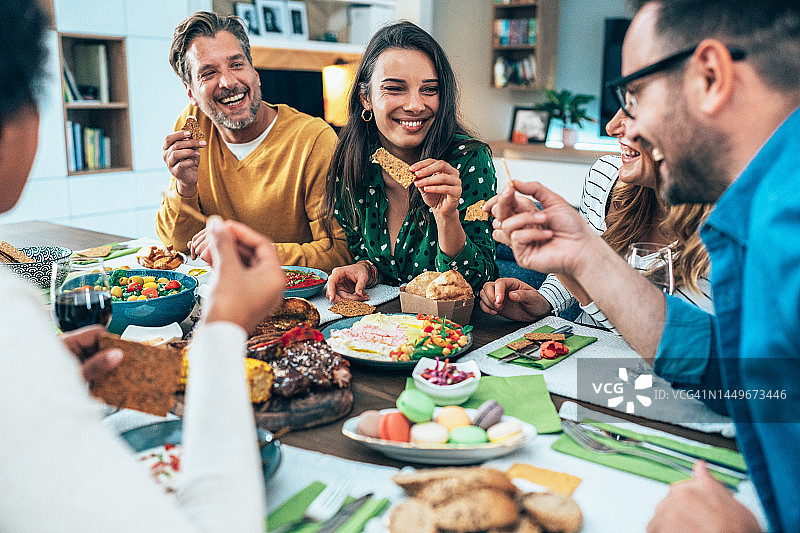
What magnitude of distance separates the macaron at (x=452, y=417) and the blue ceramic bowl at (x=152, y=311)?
2.70 ft

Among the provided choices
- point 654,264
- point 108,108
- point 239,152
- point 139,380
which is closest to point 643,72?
point 654,264

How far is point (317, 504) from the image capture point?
912 millimetres

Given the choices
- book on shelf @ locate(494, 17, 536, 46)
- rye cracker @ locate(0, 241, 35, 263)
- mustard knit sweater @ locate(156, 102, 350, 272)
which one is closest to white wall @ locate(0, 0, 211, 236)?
mustard knit sweater @ locate(156, 102, 350, 272)

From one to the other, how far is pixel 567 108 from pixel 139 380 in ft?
20.8

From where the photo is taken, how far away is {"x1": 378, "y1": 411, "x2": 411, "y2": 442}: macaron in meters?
1.05

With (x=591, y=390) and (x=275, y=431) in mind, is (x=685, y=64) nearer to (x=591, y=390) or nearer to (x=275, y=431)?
(x=591, y=390)

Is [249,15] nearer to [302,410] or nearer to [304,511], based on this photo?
[302,410]

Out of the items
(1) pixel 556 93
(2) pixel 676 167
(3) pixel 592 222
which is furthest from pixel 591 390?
(1) pixel 556 93

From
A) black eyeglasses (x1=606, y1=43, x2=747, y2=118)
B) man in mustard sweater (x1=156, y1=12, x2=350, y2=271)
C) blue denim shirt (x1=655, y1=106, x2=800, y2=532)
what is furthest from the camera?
man in mustard sweater (x1=156, y1=12, x2=350, y2=271)

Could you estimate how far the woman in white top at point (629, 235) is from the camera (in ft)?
5.37

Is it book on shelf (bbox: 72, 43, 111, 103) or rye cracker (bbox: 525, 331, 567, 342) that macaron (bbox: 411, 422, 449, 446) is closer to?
rye cracker (bbox: 525, 331, 567, 342)

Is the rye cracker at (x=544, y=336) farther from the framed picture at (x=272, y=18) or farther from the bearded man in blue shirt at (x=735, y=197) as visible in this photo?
the framed picture at (x=272, y=18)

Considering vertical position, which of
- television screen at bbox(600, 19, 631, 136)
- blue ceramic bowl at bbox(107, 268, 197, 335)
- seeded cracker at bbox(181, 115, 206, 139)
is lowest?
blue ceramic bowl at bbox(107, 268, 197, 335)

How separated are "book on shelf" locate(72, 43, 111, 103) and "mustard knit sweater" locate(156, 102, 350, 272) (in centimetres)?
227
